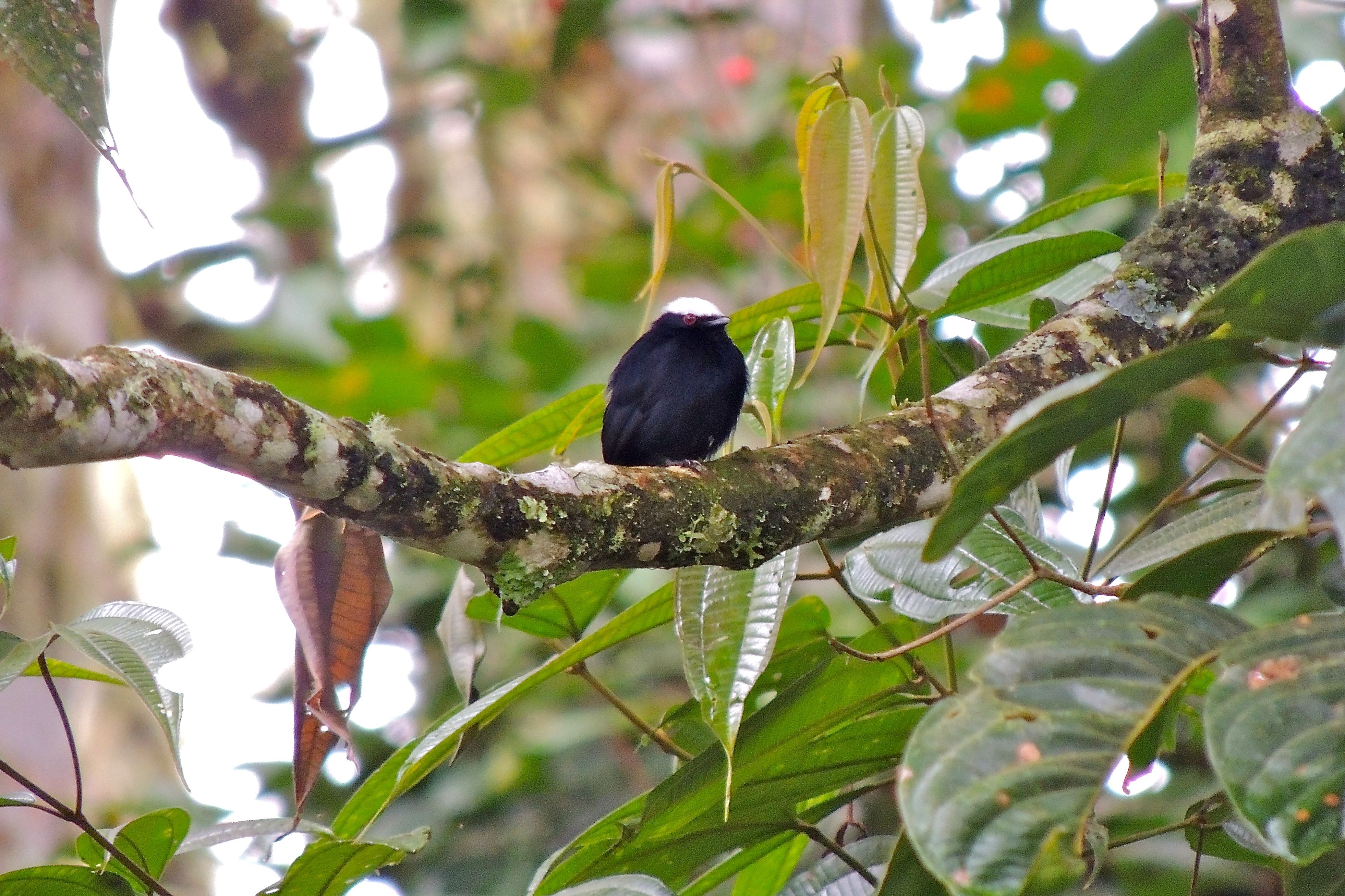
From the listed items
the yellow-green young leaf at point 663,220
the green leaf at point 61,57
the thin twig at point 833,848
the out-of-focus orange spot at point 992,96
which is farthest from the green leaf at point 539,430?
the out-of-focus orange spot at point 992,96

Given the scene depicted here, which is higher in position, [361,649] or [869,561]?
[361,649]

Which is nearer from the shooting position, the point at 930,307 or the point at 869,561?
the point at 869,561

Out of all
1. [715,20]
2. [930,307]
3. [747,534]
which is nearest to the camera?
[747,534]

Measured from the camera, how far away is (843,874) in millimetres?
1708

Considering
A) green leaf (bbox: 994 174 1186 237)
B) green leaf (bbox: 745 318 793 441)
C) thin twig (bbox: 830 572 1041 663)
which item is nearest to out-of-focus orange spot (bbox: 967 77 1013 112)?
green leaf (bbox: 994 174 1186 237)

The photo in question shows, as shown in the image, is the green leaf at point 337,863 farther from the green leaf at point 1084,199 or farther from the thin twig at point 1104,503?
the green leaf at point 1084,199

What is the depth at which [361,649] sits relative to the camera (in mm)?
1510

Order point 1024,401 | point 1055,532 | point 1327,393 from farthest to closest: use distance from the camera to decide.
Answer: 1. point 1055,532
2. point 1024,401
3. point 1327,393

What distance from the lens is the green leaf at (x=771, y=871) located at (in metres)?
1.88

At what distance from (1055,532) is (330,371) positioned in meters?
2.75

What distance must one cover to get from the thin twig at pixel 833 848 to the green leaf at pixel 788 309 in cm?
79

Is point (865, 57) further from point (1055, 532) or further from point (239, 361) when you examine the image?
point (239, 361)

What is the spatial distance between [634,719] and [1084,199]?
1.15m

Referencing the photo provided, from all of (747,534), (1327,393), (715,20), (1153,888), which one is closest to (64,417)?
(747,534)
